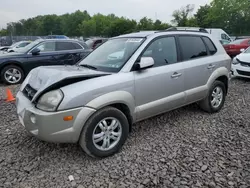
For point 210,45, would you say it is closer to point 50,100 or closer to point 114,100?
point 114,100

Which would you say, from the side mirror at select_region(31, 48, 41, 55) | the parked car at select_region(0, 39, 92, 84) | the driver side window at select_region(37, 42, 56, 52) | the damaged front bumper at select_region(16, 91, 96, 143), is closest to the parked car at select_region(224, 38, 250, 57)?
the parked car at select_region(0, 39, 92, 84)

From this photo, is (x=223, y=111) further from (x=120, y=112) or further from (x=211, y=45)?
(x=120, y=112)

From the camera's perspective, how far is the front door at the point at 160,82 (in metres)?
3.57

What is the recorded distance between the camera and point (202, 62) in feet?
14.8

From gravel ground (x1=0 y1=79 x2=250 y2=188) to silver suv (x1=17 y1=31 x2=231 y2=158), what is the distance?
12.1 inches

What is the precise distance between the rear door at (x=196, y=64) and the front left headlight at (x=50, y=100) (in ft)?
7.40

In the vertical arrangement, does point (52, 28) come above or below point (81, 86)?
above

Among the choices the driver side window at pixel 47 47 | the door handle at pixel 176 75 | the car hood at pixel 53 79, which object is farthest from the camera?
the driver side window at pixel 47 47

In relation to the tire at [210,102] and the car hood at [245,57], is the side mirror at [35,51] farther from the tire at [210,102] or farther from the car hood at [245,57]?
the car hood at [245,57]

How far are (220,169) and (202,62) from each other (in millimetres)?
2122

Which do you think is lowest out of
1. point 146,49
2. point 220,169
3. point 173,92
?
point 220,169

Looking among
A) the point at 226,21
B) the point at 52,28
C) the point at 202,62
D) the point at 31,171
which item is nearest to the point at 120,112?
the point at 31,171

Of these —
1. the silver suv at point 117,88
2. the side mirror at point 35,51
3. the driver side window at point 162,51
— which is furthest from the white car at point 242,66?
the side mirror at point 35,51

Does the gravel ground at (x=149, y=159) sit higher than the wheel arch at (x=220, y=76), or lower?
lower
